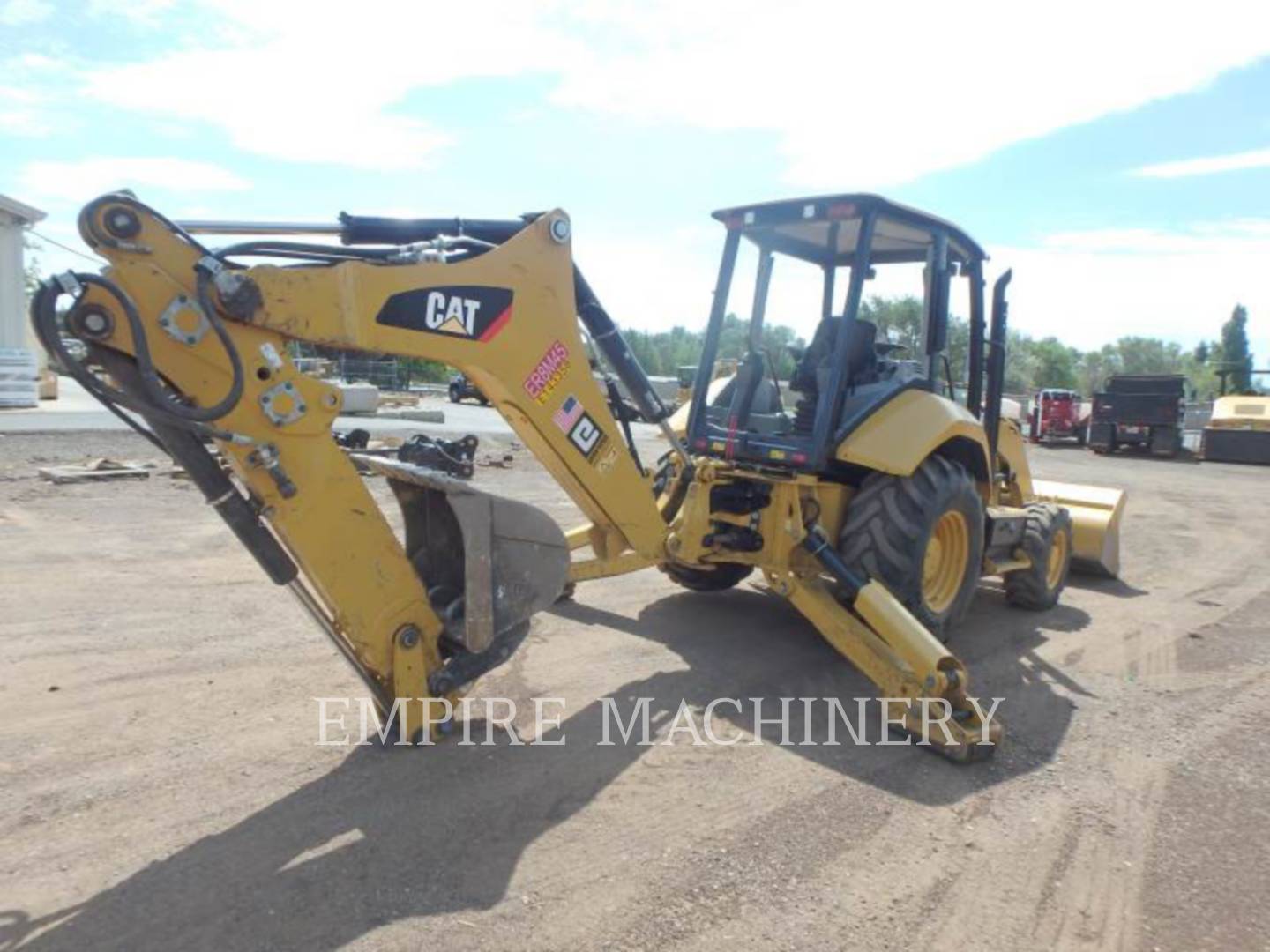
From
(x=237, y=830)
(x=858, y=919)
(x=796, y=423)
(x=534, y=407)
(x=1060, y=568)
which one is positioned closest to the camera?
(x=858, y=919)

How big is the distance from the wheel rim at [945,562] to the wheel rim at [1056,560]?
127 centimetres

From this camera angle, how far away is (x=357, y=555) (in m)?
3.32

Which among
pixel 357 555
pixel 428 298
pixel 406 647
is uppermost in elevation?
pixel 428 298

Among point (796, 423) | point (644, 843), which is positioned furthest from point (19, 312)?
point (644, 843)

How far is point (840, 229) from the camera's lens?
5500 millimetres

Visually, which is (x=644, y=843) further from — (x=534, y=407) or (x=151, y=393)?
(x=151, y=393)

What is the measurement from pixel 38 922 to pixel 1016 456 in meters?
6.50

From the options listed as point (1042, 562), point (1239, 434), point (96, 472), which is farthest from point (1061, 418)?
point (96, 472)

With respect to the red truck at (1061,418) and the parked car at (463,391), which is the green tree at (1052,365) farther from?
the parked car at (463,391)

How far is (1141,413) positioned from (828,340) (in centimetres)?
2046

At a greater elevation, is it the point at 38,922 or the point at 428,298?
the point at 428,298

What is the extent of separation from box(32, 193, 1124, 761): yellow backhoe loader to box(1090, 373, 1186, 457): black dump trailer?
18763 millimetres

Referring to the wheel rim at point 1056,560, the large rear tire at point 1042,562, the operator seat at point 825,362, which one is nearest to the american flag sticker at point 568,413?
the operator seat at point 825,362

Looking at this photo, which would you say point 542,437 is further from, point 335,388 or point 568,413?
point 335,388
